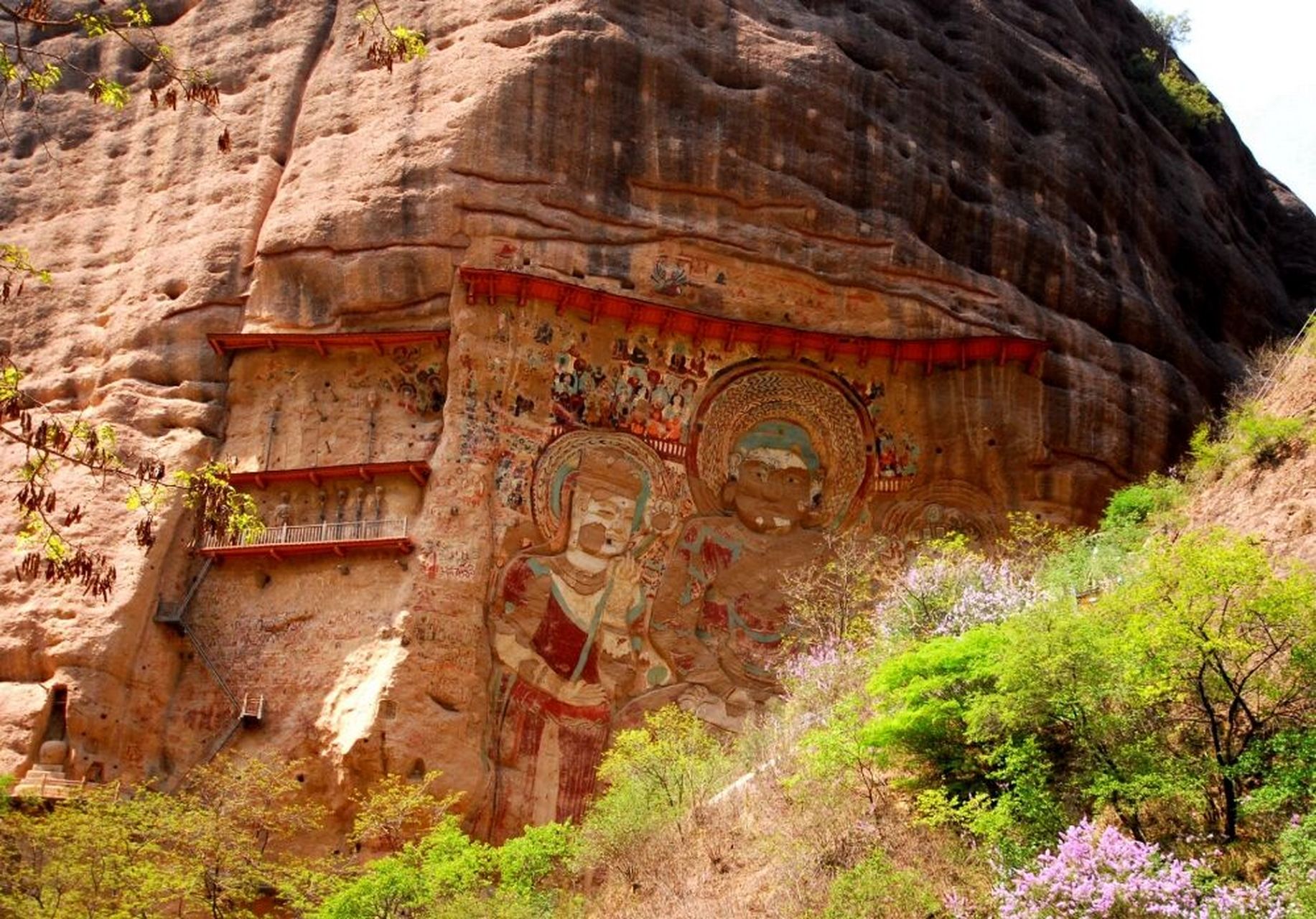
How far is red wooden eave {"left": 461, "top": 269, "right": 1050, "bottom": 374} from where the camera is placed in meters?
19.7

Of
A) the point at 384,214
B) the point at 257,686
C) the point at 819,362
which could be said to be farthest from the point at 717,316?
the point at 257,686

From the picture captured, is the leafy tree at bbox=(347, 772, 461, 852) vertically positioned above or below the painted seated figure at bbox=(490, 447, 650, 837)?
below

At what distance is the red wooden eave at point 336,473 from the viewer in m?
18.9

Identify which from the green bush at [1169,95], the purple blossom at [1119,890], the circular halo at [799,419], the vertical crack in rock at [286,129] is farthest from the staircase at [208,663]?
the green bush at [1169,95]

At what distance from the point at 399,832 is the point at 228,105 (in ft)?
41.1

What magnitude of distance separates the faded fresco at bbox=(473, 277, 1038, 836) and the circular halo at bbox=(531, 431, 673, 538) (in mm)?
27

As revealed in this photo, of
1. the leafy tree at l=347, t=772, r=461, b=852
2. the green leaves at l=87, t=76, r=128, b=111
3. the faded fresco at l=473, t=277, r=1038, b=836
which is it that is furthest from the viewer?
the faded fresco at l=473, t=277, r=1038, b=836

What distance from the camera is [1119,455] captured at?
21406mm

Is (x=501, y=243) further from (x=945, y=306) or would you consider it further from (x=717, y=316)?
(x=945, y=306)

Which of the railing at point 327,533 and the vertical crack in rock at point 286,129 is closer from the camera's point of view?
the railing at point 327,533

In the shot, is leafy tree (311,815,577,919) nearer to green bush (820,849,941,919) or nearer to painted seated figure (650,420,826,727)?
green bush (820,849,941,919)

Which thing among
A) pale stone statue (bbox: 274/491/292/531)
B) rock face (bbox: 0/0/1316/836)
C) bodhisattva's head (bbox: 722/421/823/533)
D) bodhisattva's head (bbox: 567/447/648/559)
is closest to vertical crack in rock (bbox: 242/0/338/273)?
rock face (bbox: 0/0/1316/836)

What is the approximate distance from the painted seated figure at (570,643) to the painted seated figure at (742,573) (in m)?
0.65

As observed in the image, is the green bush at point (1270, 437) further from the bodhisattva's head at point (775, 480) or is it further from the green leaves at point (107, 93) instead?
the green leaves at point (107, 93)
